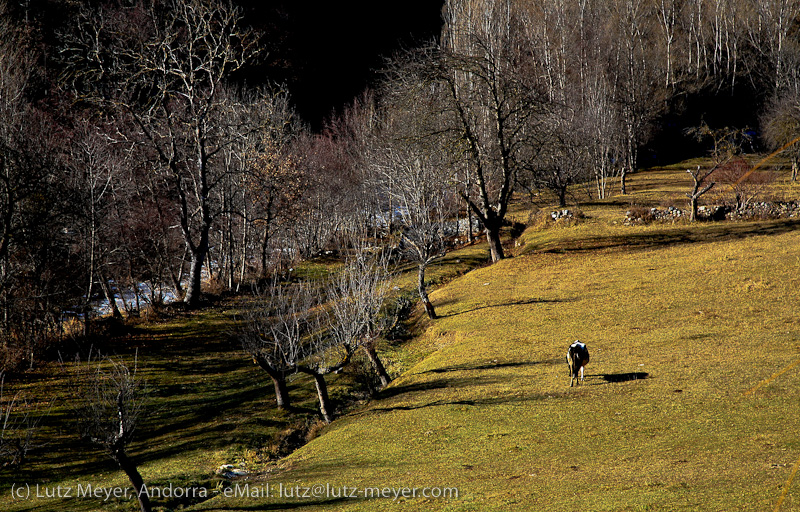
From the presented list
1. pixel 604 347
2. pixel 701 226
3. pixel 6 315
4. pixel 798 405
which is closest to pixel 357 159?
pixel 701 226

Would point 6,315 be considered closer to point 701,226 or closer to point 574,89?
point 701,226

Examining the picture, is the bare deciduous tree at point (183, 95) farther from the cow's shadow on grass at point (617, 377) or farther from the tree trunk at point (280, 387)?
the cow's shadow on grass at point (617, 377)

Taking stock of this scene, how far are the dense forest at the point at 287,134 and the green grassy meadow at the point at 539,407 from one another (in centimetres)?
584

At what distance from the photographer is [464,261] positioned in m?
39.2

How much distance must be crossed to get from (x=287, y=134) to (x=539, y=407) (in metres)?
48.2

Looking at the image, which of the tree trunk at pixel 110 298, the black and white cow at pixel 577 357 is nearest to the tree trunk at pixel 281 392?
the black and white cow at pixel 577 357

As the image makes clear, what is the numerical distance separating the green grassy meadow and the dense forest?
584cm

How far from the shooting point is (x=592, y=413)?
12914 millimetres

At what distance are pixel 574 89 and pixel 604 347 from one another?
2280 inches

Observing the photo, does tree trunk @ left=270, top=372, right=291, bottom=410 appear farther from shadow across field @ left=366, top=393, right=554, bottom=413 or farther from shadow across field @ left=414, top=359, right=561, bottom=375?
shadow across field @ left=414, top=359, right=561, bottom=375

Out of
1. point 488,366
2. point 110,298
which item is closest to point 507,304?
point 488,366

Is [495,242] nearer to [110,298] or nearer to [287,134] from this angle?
[110,298]

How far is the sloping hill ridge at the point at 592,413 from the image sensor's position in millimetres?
9031

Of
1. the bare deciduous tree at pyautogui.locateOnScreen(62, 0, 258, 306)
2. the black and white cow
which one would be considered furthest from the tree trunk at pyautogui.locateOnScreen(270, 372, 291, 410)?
the bare deciduous tree at pyautogui.locateOnScreen(62, 0, 258, 306)
